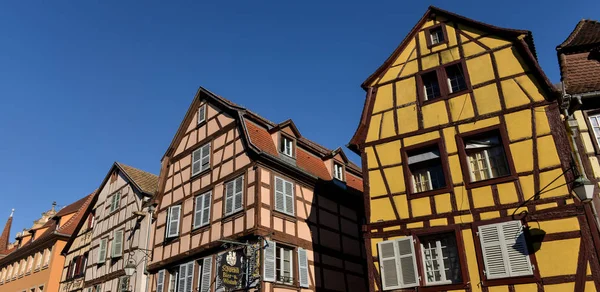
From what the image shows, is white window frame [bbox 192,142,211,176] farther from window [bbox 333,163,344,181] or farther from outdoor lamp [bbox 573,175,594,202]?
outdoor lamp [bbox 573,175,594,202]

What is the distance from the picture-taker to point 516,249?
11.4 meters

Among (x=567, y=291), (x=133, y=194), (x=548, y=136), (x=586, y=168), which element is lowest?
(x=567, y=291)

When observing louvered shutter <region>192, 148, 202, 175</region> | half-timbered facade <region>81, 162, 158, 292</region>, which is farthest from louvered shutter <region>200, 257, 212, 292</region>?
half-timbered facade <region>81, 162, 158, 292</region>

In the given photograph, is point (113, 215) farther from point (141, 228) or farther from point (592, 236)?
point (592, 236)

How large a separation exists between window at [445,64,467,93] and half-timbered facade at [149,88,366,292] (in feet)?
21.8

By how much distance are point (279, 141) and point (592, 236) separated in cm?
1140

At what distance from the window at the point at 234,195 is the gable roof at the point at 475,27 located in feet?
15.5

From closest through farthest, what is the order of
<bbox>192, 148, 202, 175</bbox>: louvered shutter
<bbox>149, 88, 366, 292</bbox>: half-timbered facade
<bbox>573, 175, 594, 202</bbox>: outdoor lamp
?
<bbox>573, 175, 594, 202</bbox>: outdoor lamp
<bbox>149, 88, 366, 292</bbox>: half-timbered facade
<bbox>192, 148, 202, 175</bbox>: louvered shutter

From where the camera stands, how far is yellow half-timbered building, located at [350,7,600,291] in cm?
1121

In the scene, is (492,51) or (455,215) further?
(492,51)

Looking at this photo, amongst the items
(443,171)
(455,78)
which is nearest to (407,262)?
(443,171)

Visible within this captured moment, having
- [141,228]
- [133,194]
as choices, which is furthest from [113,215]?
[141,228]

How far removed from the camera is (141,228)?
2241 centimetres

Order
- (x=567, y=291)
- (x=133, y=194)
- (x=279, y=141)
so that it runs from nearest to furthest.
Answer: (x=567, y=291) < (x=279, y=141) < (x=133, y=194)
